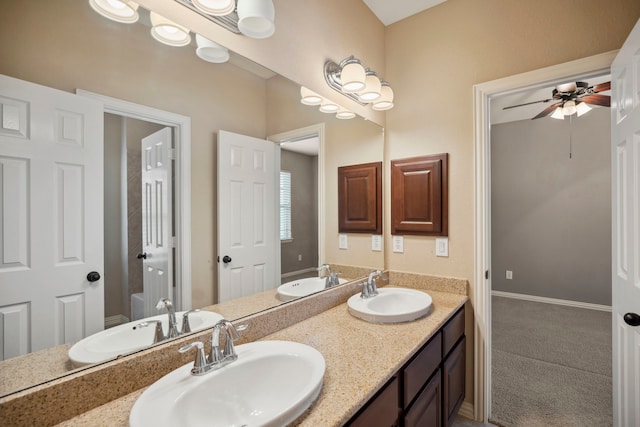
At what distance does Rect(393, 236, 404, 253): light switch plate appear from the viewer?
2.24 meters

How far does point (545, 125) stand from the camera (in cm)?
429

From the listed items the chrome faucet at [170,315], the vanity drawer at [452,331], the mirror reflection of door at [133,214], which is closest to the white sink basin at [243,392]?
the chrome faucet at [170,315]

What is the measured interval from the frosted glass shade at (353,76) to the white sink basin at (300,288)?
1.13 metres

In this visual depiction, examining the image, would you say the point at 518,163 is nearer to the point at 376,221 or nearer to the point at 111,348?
the point at 376,221

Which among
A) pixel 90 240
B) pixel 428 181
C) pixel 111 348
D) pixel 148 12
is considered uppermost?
pixel 148 12

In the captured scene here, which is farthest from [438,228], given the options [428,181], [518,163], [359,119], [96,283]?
[518,163]

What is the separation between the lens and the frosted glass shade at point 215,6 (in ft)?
3.66

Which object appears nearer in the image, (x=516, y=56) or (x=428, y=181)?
(x=516, y=56)

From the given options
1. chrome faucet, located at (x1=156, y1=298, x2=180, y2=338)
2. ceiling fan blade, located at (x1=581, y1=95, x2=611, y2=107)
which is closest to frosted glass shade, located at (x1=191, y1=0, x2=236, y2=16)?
chrome faucet, located at (x1=156, y1=298, x2=180, y2=338)

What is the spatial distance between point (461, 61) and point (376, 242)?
1.32m

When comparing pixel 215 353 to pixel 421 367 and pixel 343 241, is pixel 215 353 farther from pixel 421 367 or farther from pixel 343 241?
pixel 343 241

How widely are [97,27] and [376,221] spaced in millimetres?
1812

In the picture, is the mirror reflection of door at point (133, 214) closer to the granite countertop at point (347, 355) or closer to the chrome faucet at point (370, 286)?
the granite countertop at point (347, 355)

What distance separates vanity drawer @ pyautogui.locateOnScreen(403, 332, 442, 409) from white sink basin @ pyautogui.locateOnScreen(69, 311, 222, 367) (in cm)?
90
